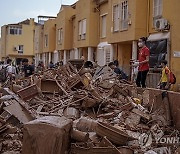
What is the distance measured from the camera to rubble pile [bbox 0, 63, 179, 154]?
5.93 m

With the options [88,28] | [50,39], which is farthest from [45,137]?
[50,39]

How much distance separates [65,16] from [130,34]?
18.6 m

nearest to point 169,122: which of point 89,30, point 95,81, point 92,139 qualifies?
point 92,139

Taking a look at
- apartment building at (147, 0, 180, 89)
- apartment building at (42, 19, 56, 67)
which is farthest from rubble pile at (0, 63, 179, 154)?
apartment building at (42, 19, 56, 67)

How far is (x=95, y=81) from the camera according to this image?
11.5 metres

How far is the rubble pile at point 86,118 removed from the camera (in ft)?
19.5

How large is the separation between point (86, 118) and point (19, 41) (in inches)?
2581

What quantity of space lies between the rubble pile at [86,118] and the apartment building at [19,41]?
196 ft

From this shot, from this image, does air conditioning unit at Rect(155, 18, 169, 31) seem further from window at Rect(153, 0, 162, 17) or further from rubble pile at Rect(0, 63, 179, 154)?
rubble pile at Rect(0, 63, 179, 154)

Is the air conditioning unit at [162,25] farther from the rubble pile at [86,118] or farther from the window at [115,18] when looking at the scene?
the rubble pile at [86,118]

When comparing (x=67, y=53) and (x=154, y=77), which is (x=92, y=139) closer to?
(x=154, y=77)

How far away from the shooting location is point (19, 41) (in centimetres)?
7125

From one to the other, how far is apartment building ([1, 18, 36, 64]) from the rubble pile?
59633mm

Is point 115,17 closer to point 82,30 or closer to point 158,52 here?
point 158,52
